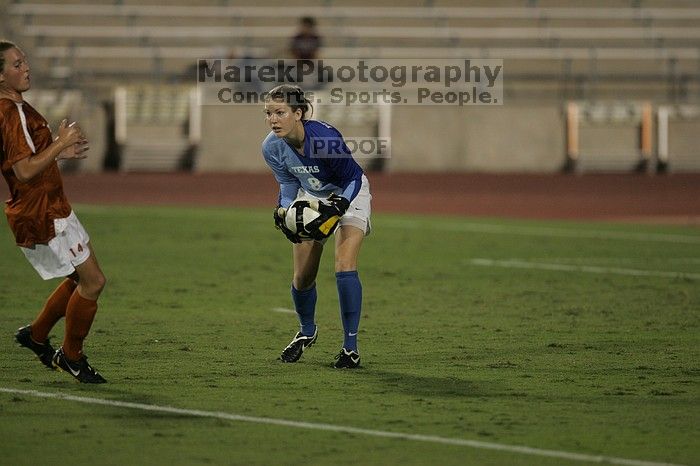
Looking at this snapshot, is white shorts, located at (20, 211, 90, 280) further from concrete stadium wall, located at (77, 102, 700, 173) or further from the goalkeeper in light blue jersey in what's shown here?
concrete stadium wall, located at (77, 102, 700, 173)

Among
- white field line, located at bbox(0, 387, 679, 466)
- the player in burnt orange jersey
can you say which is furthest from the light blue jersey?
white field line, located at bbox(0, 387, 679, 466)

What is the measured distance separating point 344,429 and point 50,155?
7.49 feet

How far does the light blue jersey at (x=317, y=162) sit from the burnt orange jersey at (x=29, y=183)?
157 centimetres

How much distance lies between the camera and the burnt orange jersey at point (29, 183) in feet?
24.3

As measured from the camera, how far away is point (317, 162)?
27.8 ft

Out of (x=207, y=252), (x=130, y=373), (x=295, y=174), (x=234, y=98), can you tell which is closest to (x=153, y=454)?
(x=130, y=373)

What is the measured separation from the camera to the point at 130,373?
8.26 m

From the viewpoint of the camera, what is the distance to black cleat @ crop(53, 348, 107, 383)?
780 centimetres

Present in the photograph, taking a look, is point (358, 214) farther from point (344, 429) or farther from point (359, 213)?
point (344, 429)

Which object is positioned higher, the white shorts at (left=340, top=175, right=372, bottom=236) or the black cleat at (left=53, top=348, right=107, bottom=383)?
the white shorts at (left=340, top=175, right=372, bottom=236)

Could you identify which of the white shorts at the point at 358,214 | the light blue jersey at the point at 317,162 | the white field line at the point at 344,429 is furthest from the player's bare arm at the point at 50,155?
the white shorts at the point at 358,214

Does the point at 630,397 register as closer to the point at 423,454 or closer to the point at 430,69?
the point at 423,454

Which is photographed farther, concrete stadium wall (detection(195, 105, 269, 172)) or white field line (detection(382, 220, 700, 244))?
concrete stadium wall (detection(195, 105, 269, 172))

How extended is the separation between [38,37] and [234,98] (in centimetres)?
510
